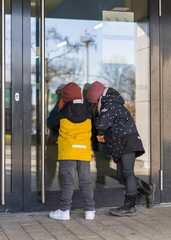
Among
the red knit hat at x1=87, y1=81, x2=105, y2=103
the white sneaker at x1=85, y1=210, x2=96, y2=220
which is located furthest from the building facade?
the white sneaker at x1=85, y1=210, x2=96, y2=220

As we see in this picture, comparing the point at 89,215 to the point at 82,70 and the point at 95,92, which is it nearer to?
the point at 95,92

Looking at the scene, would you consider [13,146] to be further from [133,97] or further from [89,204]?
[133,97]

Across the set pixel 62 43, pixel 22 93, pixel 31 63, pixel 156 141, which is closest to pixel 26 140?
pixel 22 93

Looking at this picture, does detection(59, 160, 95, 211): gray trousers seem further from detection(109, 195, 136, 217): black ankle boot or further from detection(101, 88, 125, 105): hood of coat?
detection(101, 88, 125, 105): hood of coat

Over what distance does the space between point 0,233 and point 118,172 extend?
1.55 m

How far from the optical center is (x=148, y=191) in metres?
5.39

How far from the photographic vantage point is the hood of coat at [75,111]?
496 cm

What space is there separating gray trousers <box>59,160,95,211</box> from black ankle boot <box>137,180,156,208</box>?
70cm

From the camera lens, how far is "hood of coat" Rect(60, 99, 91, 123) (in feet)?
16.3

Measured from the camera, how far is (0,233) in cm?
440

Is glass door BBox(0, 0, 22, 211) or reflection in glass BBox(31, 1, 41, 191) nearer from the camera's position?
glass door BBox(0, 0, 22, 211)

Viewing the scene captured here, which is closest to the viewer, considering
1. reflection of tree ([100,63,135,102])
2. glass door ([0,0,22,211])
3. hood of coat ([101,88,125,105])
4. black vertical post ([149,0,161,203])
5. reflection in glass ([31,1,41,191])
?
hood of coat ([101,88,125,105])

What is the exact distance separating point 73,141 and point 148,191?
1.16 meters

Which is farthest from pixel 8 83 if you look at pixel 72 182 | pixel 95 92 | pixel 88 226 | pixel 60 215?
pixel 88 226
